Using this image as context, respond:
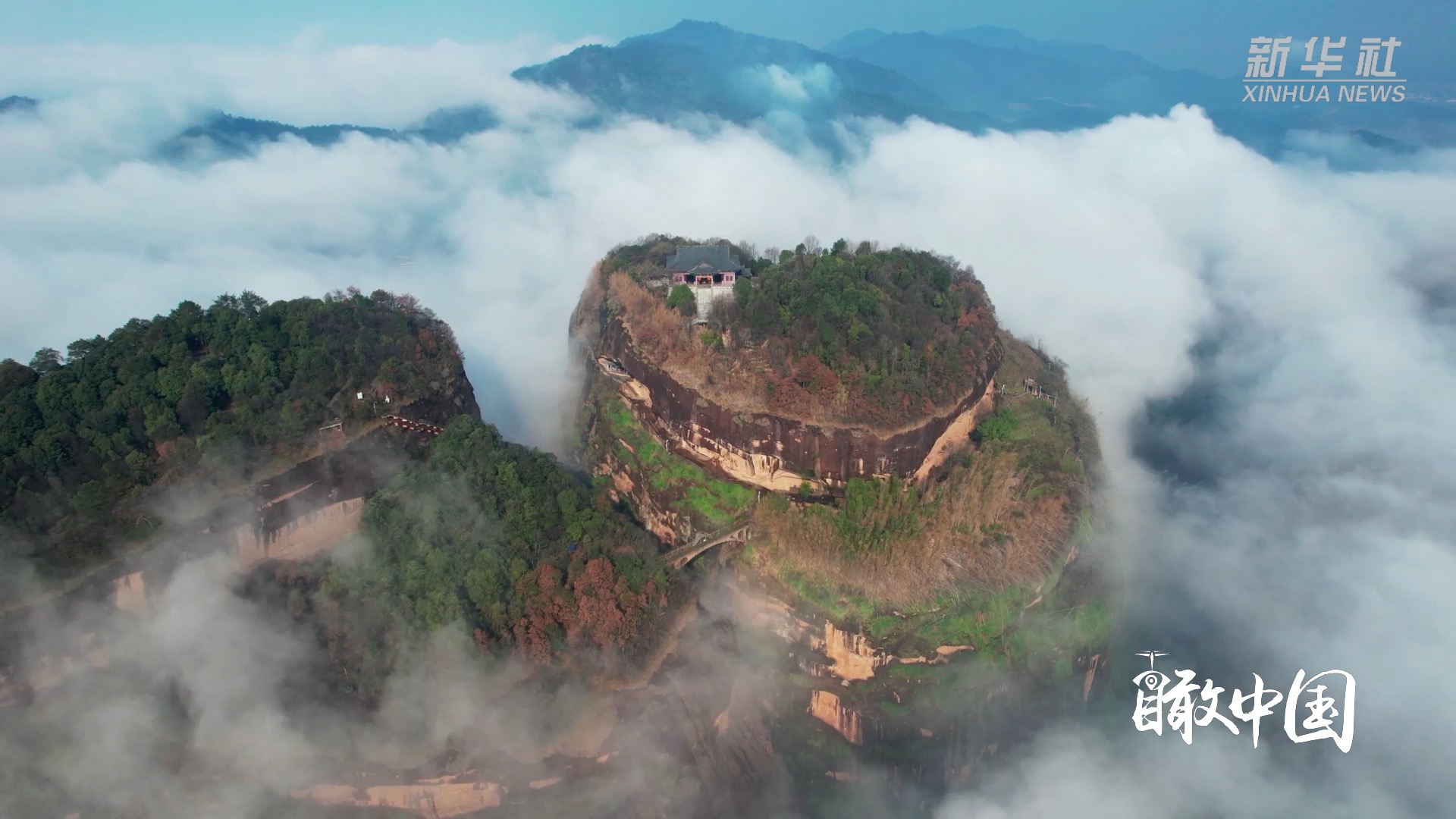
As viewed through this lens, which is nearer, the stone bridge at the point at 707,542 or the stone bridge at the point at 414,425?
the stone bridge at the point at 707,542

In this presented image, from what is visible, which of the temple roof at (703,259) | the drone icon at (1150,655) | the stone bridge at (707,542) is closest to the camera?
the stone bridge at (707,542)

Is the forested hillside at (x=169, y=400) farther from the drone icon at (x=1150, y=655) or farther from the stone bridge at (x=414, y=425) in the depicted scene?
the drone icon at (x=1150, y=655)

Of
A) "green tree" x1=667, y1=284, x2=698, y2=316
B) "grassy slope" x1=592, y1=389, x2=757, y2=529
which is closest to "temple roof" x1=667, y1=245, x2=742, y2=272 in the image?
"green tree" x1=667, y1=284, x2=698, y2=316

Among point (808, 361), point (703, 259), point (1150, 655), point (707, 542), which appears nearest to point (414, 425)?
point (707, 542)

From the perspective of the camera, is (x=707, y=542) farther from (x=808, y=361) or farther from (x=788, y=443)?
(x=808, y=361)

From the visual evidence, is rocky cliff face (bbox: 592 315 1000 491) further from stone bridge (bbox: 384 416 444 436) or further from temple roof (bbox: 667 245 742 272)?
stone bridge (bbox: 384 416 444 436)

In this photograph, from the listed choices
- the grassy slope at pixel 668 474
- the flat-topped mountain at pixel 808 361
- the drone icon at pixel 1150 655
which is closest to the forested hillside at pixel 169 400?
the grassy slope at pixel 668 474

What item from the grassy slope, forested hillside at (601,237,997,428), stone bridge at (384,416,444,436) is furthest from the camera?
stone bridge at (384,416,444,436)
